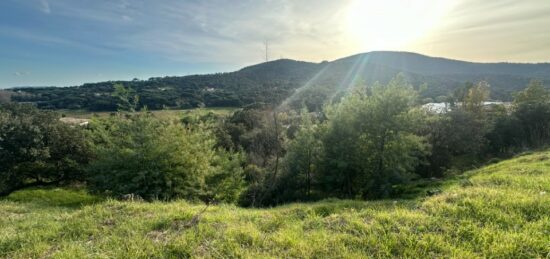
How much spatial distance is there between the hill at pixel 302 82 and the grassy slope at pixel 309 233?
46.0m

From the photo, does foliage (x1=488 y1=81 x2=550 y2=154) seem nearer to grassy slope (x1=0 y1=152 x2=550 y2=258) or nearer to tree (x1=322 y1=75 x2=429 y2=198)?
tree (x1=322 y1=75 x2=429 y2=198)

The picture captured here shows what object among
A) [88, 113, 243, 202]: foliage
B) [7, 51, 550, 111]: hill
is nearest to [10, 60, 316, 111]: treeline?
[7, 51, 550, 111]: hill

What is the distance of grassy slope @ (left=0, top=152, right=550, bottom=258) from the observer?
401cm

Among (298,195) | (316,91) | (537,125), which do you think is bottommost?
(298,195)

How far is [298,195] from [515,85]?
99.4 metres

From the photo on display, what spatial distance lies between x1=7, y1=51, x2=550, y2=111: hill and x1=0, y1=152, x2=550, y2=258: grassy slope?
151 ft

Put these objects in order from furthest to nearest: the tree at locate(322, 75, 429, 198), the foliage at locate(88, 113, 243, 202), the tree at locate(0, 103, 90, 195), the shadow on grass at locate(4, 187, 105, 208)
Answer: the tree at locate(0, 103, 90, 195) < the shadow on grass at locate(4, 187, 105, 208) < the tree at locate(322, 75, 429, 198) < the foliage at locate(88, 113, 243, 202)

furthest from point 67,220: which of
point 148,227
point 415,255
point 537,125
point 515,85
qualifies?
point 515,85

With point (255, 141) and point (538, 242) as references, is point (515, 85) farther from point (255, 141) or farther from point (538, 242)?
point (538, 242)

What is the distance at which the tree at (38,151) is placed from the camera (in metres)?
20.9

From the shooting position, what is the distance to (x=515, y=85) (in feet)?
288

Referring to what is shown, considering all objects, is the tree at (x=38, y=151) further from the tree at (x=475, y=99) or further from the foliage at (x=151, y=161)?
the tree at (x=475, y=99)

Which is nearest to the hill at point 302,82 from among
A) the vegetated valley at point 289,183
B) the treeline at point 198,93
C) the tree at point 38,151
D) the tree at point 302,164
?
the treeline at point 198,93

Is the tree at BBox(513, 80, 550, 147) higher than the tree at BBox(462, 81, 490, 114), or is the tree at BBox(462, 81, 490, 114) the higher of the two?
the tree at BBox(462, 81, 490, 114)
